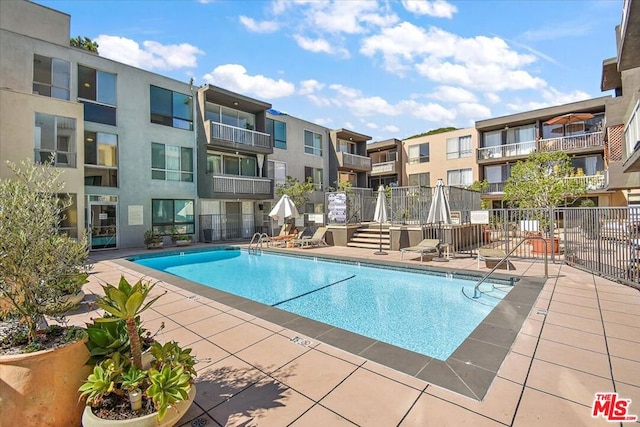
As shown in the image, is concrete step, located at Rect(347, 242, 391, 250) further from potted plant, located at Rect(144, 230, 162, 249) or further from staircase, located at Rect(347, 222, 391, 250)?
potted plant, located at Rect(144, 230, 162, 249)

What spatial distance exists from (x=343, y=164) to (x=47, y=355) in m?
24.7

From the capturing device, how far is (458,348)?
3633mm

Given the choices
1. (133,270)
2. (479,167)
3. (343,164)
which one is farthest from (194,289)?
(479,167)

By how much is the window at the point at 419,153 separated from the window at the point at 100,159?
2543 cm

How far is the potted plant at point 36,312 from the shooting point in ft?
6.84

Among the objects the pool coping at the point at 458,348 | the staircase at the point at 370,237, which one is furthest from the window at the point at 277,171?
the pool coping at the point at 458,348

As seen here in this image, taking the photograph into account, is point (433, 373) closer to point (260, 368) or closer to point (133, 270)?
point (260, 368)

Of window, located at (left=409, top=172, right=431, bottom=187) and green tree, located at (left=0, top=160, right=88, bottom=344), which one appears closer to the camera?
green tree, located at (left=0, top=160, right=88, bottom=344)

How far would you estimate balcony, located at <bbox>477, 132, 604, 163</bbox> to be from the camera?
68.0ft

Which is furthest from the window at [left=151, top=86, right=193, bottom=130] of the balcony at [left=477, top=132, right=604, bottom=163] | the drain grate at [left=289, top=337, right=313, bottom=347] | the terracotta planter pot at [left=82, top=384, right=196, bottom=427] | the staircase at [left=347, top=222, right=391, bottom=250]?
the balcony at [left=477, top=132, right=604, bottom=163]

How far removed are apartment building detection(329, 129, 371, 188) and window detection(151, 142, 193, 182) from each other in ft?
37.2

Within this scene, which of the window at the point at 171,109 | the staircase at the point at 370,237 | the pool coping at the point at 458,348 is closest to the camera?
the pool coping at the point at 458,348

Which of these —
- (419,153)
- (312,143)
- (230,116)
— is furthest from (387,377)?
(419,153)

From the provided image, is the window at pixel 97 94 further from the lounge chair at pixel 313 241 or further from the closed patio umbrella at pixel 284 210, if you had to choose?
the lounge chair at pixel 313 241
